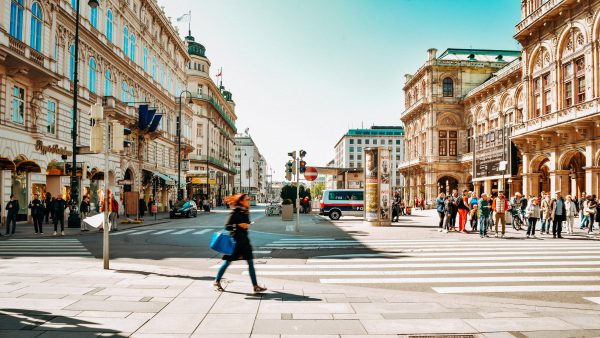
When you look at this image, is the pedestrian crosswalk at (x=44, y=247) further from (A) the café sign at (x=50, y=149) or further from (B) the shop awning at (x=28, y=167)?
(A) the café sign at (x=50, y=149)

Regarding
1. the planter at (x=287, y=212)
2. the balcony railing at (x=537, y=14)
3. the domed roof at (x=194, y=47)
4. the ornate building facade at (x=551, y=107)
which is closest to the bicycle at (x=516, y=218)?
the ornate building facade at (x=551, y=107)

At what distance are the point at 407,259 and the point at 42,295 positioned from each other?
8.08 meters

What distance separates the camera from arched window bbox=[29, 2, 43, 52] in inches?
989

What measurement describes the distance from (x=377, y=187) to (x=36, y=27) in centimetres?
2086

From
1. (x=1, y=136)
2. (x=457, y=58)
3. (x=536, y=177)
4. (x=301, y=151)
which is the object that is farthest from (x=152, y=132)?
(x=457, y=58)

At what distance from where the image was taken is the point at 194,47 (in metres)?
76.3

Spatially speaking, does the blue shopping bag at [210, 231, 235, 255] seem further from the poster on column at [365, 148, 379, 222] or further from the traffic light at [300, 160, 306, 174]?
the poster on column at [365, 148, 379, 222]

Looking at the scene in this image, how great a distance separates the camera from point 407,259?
38.0 feet

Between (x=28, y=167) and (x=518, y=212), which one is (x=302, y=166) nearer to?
(x=518, y=212)

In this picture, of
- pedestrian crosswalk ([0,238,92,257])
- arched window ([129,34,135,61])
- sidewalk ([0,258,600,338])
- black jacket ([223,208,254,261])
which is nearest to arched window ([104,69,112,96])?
arched window ([129,34,135,61])

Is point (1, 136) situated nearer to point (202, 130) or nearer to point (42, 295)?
point (42, 295)

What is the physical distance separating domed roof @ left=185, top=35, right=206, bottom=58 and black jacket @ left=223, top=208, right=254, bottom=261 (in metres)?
72.2

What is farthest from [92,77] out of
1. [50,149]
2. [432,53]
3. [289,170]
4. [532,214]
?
[432,53]

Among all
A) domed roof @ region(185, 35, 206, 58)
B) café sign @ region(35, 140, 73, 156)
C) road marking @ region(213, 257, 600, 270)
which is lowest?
road marking @ region(213, 257, 600, 270)
